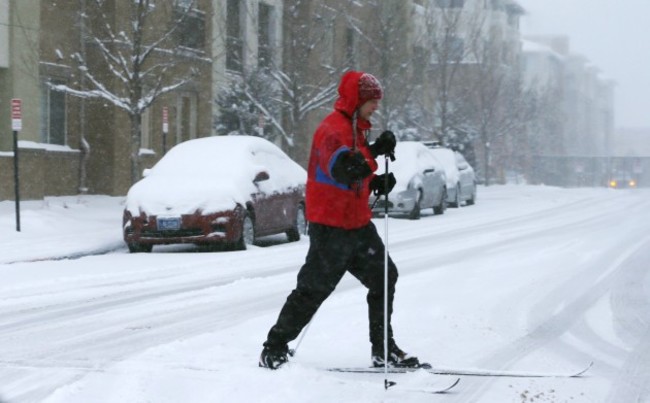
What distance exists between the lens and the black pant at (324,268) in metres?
6.75

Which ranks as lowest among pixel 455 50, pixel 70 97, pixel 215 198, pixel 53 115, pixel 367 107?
pixel 215 198

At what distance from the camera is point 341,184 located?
6.67 metres

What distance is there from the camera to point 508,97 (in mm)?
64938

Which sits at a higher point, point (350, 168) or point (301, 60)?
point (301, 60)

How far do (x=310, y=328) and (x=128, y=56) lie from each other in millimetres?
19372

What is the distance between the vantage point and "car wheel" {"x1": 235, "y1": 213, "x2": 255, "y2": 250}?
649 inches

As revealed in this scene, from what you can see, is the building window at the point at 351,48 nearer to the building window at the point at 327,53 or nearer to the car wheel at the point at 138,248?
the building window at the point at 327,53

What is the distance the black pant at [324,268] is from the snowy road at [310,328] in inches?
10.0

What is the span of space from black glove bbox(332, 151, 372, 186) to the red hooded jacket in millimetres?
144

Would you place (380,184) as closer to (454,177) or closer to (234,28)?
(454,177)

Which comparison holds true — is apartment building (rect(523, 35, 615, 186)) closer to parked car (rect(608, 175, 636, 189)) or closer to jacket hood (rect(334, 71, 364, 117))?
parked car (rect(608, 175, 636, 189))

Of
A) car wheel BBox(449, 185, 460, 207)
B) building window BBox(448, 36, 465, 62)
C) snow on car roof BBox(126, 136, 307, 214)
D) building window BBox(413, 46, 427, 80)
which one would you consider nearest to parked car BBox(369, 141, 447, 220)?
car wheel BBox(449, 185, 460, 207)

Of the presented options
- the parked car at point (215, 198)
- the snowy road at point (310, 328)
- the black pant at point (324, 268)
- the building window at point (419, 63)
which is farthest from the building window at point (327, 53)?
the black pant at point (324, 268)

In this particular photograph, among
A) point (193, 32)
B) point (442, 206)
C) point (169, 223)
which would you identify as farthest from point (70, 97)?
point (169, 223)
